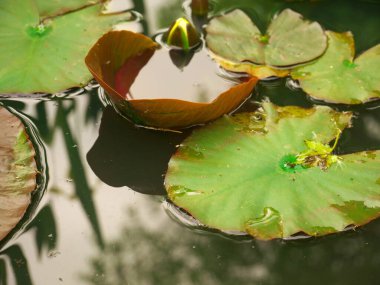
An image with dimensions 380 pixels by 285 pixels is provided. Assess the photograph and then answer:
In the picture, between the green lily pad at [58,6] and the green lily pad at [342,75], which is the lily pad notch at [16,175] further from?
the green lily pad at [342,75]

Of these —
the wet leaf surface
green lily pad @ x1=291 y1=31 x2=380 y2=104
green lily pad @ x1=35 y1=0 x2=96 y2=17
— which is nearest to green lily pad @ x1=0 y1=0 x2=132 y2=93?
green lily pad @ x1=35 y1=0 x2=96 y2=17

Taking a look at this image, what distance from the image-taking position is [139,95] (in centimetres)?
162

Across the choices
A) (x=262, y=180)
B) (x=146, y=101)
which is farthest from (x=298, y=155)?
(x=146, y=101)

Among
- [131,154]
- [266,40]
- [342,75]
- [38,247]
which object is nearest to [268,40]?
[266,40]

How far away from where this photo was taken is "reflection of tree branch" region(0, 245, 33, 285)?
125cm

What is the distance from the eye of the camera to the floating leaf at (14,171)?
4.32 feet

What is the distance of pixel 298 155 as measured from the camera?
1.43 m

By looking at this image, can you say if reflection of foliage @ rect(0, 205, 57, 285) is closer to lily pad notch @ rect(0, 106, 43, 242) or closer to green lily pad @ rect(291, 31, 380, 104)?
lily pad notch @ rect(0, 106, 43, 242)

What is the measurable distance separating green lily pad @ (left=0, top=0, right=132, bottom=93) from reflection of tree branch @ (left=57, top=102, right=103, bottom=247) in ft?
0.33

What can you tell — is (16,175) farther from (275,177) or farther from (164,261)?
(275,177)

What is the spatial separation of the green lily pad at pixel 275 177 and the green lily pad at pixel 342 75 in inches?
3.6

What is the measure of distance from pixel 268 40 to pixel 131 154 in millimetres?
635

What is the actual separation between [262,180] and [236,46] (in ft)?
1.84

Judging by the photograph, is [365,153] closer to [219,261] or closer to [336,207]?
[336,207]
